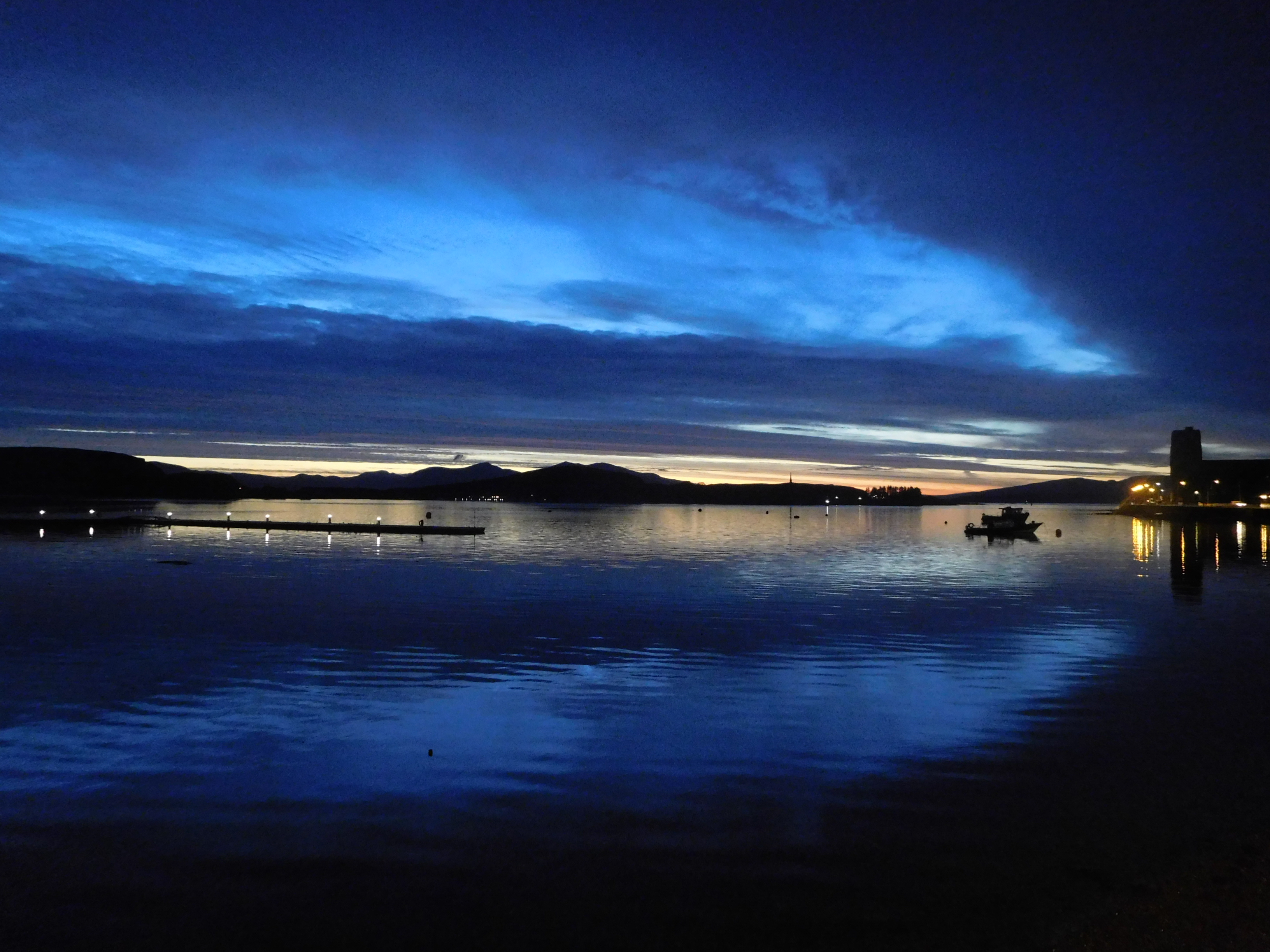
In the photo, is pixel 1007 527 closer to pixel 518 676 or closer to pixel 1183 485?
pixel 518 676

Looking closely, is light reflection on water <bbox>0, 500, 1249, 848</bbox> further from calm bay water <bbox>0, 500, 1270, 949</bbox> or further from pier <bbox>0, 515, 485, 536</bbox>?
pier <bbox>0, 515, 485, 536</bbox>

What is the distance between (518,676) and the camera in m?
17.3

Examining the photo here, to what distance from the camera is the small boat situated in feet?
271

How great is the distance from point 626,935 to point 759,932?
3.56 ft

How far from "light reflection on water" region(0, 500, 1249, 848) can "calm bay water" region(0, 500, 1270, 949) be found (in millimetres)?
80

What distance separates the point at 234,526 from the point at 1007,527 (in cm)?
7601

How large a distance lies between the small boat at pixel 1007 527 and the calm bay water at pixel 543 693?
44.7 m

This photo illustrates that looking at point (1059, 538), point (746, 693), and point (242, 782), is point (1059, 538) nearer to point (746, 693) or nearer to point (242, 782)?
point (746, 693)

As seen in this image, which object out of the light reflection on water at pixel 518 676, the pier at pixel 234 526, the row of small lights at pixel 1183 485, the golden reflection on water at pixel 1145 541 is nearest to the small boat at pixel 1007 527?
the golden reflection on water at pixel 1145 541

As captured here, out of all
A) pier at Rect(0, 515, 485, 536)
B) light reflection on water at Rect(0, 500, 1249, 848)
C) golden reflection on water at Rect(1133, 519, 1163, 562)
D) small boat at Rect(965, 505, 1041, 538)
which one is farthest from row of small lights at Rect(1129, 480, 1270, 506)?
pier at Rect(0, 515, 485, 536)

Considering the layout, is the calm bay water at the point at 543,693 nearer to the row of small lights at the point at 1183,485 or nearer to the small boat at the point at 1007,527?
the small boat at the point at 1007,527

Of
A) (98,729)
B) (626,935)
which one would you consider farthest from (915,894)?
(98,729)

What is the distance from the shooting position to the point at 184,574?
3756cm

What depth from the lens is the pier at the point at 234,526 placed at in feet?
241
